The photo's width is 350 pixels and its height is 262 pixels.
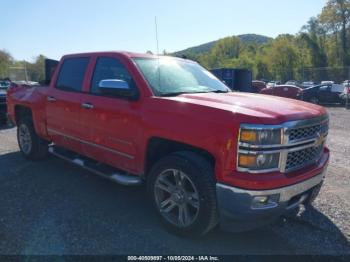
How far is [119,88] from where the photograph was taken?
412cm

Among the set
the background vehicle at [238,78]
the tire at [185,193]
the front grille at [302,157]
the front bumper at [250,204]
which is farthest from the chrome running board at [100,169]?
the background vehicle at [238,78]

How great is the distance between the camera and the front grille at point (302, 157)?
3443mm

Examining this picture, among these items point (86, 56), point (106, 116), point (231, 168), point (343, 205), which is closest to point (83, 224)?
point (106, 116)

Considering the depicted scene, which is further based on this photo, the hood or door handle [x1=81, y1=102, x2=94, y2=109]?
door handle [x1=81, y1=102, x2=94, y2=109]

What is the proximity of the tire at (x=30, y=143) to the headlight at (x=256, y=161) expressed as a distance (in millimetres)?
4451

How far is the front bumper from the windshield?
1.43 metres

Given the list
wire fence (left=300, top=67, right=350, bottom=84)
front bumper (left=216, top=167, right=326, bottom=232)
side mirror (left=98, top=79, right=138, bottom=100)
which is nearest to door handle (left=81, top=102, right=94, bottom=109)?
side mirror (left=98, top=79, right=138, bottom=100)

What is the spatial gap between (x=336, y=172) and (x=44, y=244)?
4815 millimetres

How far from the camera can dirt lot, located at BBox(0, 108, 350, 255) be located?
363cm

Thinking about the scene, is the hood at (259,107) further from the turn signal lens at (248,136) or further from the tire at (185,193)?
the tire at (185,193)

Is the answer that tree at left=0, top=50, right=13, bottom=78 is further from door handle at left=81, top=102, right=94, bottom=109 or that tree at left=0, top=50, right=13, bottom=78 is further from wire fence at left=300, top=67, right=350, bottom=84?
door handle at left=81, top=102, right=94, bottom=109

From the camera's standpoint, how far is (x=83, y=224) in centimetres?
410

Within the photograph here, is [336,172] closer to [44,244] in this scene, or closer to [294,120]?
[294,120]

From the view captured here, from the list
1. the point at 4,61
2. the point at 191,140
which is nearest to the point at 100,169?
the point at 191,140
